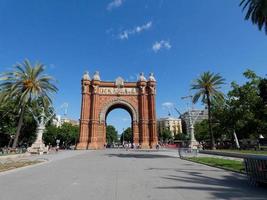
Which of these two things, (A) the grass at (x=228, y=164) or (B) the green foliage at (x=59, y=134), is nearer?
(A) the grass at (x=228, y=164)

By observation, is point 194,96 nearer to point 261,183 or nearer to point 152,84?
point 152,84

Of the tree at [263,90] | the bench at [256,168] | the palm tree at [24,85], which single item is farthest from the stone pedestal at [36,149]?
the tree at [263,90]

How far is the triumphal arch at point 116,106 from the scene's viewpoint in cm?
6200

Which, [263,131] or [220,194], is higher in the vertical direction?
[263,131]

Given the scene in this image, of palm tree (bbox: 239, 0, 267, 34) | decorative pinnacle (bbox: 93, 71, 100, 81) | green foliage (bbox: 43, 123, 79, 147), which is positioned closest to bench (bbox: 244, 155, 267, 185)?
palm tree (bbox: 239, 0, 267, 34)

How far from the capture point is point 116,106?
225 ft

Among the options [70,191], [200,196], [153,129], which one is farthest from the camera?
[153,129]

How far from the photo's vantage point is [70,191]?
848 cm

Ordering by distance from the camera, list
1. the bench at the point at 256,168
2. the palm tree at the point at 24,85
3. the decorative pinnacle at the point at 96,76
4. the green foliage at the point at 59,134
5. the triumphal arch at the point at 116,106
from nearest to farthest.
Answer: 1. the bench at the point at 256,168
2. the palm tree at the point at 24,85
3. the triumphal arch at the point at 116,106
4. the decorative pinnacle at the point at 96,76
5. the green foliage at the point at 59,134

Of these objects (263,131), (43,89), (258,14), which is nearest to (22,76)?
(43,89)

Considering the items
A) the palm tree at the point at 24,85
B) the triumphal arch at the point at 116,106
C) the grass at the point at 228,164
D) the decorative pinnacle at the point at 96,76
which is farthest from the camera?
the decorative pinnacle at the point at 96,76

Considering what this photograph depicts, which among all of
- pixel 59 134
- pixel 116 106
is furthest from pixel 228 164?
pixel 59 134

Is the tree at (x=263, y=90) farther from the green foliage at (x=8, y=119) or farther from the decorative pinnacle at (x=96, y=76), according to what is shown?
the green foliage at (x=8, y=119)

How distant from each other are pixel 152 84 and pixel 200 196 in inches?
2338
